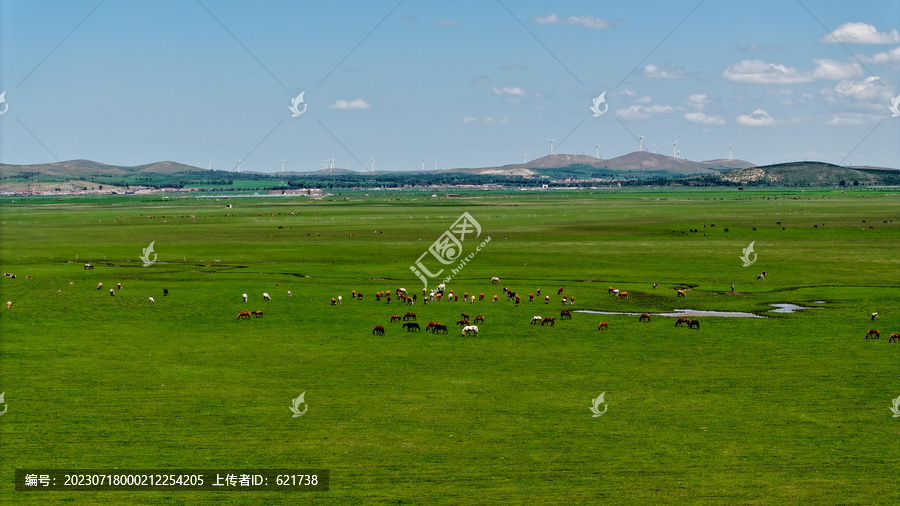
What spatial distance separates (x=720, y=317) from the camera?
46438 millimetres

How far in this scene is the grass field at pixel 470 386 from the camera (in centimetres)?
2202

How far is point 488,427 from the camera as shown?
85.2ft

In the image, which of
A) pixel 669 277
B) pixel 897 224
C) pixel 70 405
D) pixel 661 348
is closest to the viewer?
pixel 70 405

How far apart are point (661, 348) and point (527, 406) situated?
11.9 meters

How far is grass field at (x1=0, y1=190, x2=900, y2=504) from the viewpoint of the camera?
22016mm

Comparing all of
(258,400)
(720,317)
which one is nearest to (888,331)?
(720,317)

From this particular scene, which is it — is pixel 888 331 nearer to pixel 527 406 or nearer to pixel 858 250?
pixel 527 406

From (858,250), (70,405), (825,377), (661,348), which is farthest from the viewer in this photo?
(858,250)

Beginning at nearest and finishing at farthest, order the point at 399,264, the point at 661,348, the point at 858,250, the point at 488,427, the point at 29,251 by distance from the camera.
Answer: the point at 488,427 < the point at 661,348 < the point at 399,264 < the point at 858,250 < the point at 29,251

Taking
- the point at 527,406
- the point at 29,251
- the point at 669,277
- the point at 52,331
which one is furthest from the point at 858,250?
the point at 29,251

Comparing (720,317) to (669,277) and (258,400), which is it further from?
(258,400)

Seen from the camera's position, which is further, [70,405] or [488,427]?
[70,405]

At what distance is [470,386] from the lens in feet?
102

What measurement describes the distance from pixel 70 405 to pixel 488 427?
13659mm
